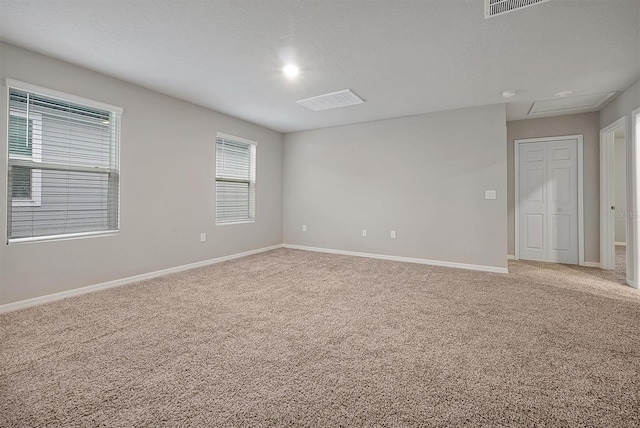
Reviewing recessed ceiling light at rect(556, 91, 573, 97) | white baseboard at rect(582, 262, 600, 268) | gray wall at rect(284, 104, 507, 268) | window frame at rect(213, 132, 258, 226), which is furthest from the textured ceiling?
white baseboard at rect(582, 262, 600, 268)

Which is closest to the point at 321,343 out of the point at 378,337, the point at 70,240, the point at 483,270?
the point at 378,337

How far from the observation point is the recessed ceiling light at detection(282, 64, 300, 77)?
2.97m

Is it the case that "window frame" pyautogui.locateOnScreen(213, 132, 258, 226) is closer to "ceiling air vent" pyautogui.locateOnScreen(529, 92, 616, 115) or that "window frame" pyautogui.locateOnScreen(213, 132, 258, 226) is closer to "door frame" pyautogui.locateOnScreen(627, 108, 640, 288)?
"ceiling air vent" pyautogui.locateOnScreen(529, 92, 616, 115)

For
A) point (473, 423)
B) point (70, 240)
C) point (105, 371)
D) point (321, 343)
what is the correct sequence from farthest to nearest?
point (70, 240) → point (321, 343) → point (105, 371) → point (473, 423)

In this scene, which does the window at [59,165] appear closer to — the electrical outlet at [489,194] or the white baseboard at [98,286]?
the white baseboard at [98,286]

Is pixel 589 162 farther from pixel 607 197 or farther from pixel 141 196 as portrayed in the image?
pixel 141 196

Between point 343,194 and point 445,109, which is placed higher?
point 445,109

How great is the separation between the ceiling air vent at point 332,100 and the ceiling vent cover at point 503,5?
1784 millimetres

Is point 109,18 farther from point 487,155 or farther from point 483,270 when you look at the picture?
point 483,270

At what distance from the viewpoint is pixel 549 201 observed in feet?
15.6

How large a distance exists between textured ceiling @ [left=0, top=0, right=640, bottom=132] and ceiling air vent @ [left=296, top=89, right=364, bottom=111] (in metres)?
0.15

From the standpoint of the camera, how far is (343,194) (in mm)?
5383

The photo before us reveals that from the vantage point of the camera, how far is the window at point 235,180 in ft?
15.6

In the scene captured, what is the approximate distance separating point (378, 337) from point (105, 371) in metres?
1.77
